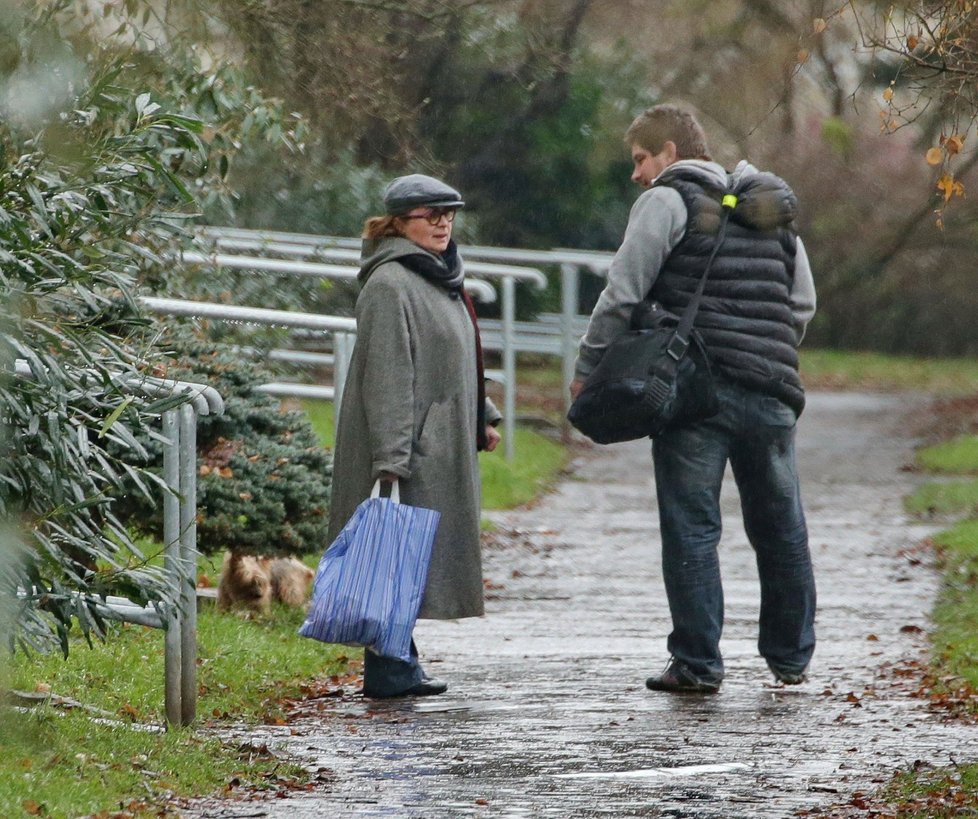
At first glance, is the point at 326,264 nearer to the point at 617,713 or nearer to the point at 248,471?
the point at 248,471

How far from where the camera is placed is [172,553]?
17.9 feet

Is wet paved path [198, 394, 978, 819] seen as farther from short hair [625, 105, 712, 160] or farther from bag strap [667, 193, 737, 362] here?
short hair [625, 105, 712, 160]

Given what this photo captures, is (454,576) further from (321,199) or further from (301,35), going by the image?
(321,199)

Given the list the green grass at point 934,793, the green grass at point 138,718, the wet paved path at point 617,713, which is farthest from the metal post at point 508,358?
the green grass at point 934,793

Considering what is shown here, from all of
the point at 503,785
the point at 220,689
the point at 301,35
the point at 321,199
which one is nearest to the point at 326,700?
the point at 220,689

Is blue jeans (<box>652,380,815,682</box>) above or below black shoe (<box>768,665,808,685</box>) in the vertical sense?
above

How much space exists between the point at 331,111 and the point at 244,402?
312 centimetres

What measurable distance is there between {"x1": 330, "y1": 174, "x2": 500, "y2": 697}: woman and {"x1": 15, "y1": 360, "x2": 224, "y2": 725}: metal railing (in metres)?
1.17

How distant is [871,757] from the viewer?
5918 mm

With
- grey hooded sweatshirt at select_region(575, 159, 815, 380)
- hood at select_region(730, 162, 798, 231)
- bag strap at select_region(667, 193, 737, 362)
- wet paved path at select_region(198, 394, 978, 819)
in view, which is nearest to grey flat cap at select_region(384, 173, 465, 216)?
grey hooded sweatshirt at select_region(575, 159, 815, 380)

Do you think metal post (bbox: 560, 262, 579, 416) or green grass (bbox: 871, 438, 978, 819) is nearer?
green grass (bbox: 871, 438, 978, 819)

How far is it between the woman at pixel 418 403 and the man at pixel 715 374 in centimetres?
51

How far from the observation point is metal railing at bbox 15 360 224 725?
17.7 feet

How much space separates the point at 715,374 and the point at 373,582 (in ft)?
4.77
